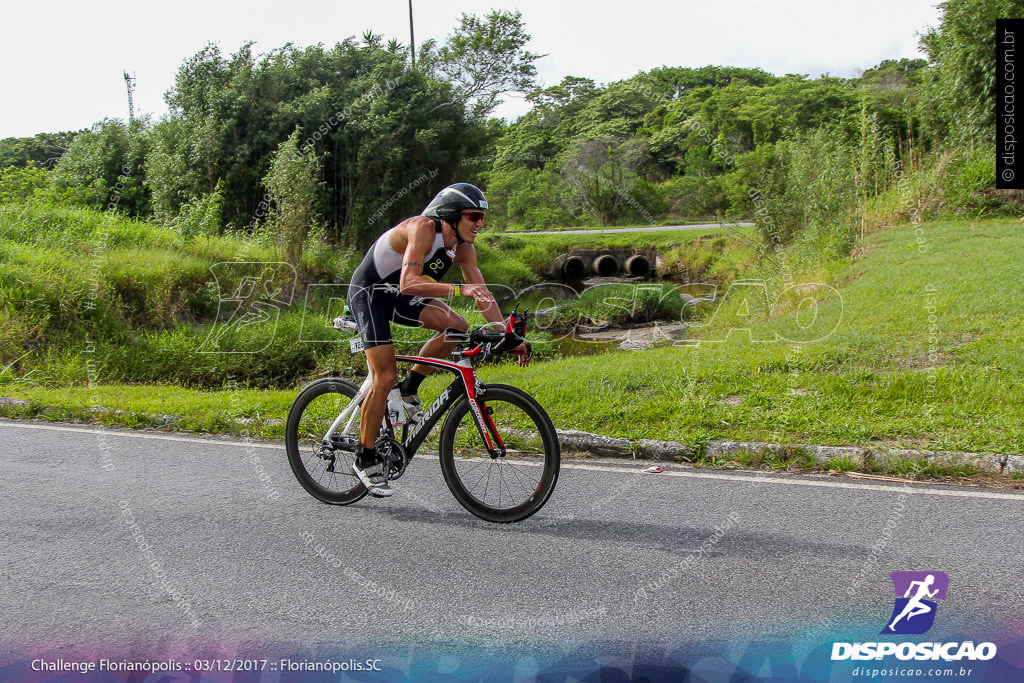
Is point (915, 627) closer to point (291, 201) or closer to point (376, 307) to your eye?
point (376, 307)

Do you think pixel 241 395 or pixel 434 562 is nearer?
pixel 434 562

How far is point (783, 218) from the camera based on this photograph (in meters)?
18.3

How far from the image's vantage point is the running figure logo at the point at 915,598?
133 inches

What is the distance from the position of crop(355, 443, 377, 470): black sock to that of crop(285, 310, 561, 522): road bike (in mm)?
48

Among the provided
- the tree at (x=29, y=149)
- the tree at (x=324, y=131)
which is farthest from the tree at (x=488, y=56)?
the tree at (x=29, y=149)

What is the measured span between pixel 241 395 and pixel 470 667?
21.7 ft

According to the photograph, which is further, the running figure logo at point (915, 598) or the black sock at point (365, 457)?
the black sock at point (365, 457)

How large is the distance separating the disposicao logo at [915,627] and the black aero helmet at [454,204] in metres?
→ 3.01

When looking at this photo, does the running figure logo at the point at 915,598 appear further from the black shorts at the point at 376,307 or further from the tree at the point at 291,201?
the tree at the point at 291,201

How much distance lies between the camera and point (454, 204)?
15.2 feet

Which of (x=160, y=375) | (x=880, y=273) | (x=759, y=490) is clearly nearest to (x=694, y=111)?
(x=880, y=273)

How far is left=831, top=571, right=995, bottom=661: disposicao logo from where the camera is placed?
3.18 metres

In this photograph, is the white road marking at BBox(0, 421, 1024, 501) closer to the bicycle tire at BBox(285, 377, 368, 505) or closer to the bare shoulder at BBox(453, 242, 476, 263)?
the bicycle tire at BBox(285, 377, 368, 505)

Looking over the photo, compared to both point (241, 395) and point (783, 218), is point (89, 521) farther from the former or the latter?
point (783, 218)
